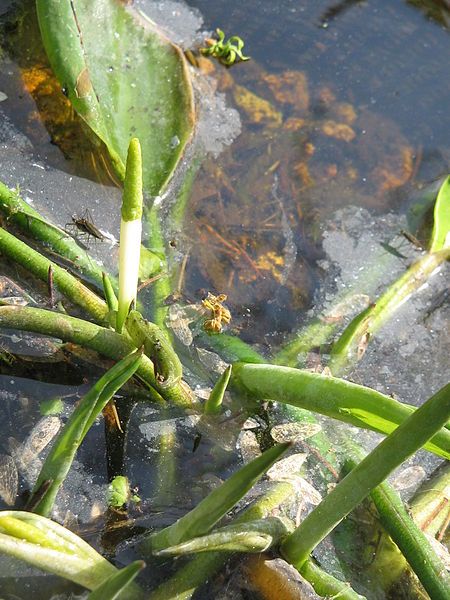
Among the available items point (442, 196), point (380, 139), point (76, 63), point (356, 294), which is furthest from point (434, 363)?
point (76, 63)

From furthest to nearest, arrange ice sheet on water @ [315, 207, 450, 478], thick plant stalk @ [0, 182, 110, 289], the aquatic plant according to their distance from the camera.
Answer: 1. the aquatic plant
2. ice sheet on water @ [315, 207, 450, 478]
3. thick plant stalk @ [0, 182, 110, 289]

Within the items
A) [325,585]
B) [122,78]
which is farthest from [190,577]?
[122,78]

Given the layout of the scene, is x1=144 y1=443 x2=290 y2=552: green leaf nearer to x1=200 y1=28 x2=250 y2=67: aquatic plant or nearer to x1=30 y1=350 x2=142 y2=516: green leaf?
x1=30 y1=350 x2=142 y2=516: green leaf

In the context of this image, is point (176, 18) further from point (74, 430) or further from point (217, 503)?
point (217, 503)

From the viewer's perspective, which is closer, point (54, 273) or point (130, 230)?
point (130, 230)

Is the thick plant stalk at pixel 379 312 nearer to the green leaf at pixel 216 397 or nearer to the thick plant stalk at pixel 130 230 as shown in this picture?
the green leaf at pixel 216 397

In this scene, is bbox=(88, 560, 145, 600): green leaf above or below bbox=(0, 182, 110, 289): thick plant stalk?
above

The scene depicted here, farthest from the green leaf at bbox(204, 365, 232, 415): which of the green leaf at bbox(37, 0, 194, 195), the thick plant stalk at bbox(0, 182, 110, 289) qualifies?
the green leaf at bbox(37, 0, 194, 195)
